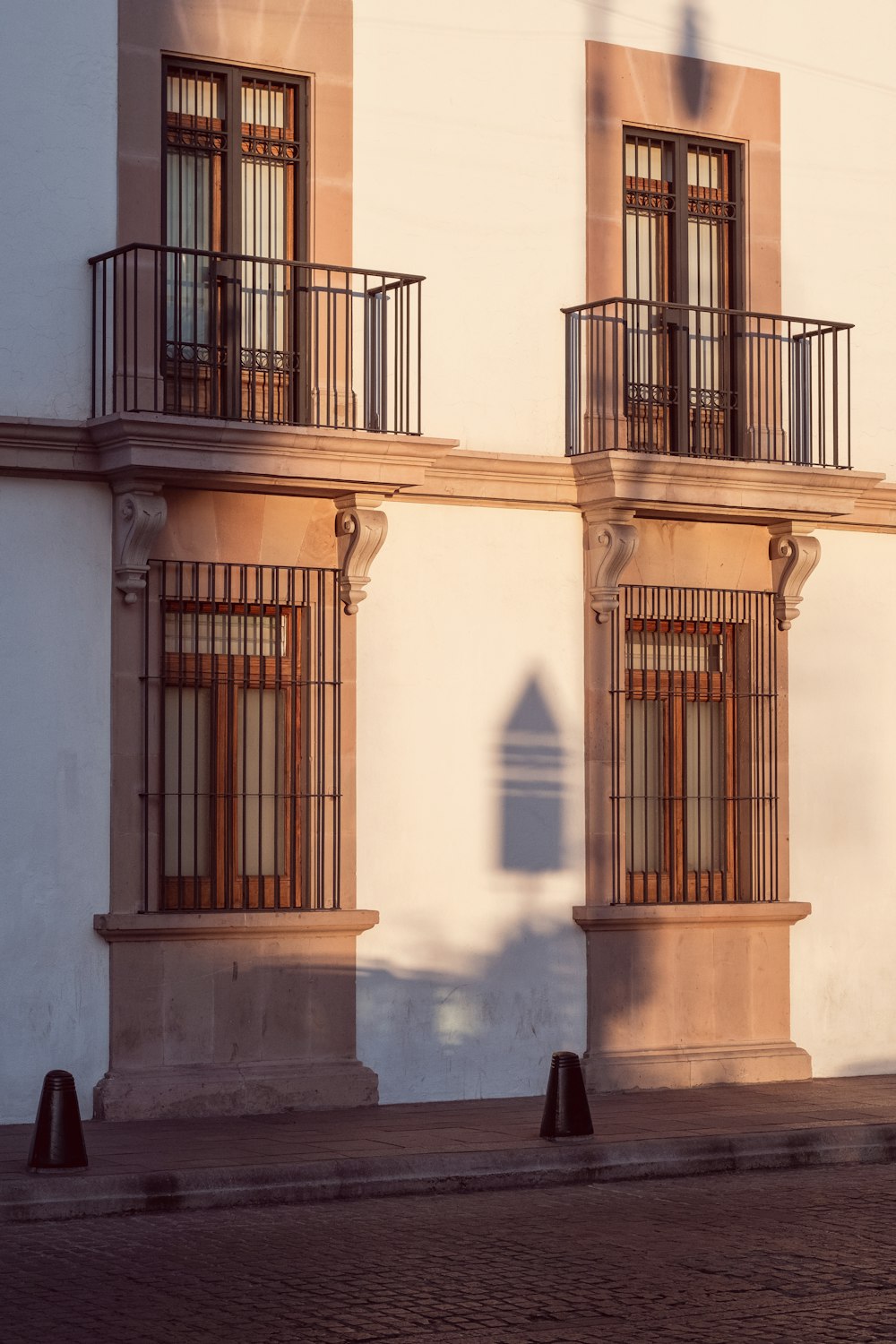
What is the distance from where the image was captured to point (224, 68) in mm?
13836

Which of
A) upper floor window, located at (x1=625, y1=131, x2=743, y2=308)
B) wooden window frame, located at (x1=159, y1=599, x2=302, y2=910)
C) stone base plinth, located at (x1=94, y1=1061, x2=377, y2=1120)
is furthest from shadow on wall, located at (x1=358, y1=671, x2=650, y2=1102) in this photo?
upper floor window, located at (x1=625, y1=131, x2=743, y2=308)

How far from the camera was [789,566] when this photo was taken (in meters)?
15.5

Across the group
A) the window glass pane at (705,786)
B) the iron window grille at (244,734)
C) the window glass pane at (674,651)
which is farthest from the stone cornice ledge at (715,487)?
the iron window grille at (244,734)

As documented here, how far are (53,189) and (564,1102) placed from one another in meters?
6.25

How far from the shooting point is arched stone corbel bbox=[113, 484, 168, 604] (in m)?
12.9

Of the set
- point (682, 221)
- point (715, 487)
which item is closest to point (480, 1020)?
point (715, 487)

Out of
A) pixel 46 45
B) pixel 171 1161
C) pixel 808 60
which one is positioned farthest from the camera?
pixel 808 60

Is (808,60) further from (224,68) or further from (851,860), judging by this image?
(851,860)

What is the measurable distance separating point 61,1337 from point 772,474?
29.5ft

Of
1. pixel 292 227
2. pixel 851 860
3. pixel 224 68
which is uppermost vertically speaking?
pixel 224 68

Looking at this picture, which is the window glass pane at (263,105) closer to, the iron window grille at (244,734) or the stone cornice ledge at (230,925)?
the iron window grille at (244,734)

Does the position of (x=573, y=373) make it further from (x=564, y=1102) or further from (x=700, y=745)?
(x=564, y=1102)

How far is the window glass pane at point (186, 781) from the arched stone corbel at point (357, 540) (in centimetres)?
113

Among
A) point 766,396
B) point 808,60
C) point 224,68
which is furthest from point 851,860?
point 224,68
